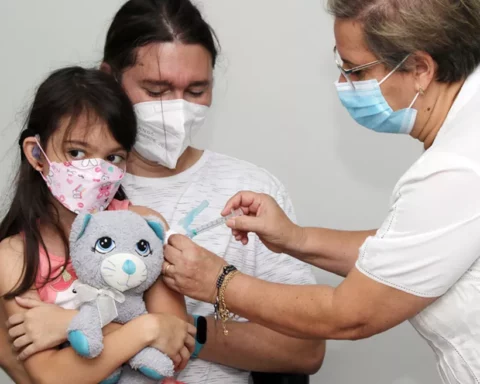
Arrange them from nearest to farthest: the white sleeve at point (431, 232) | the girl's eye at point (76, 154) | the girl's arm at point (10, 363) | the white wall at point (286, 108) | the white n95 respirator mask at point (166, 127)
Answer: the white sleeve at point (431, 232), the girl's eye at point (76, 154), the girl's arm at point (10, 363), the white n95 respirator mask at point (166, 127), the white wall at point (286, 108)

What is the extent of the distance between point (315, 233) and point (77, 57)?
4.23 feet

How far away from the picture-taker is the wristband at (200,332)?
1750mm

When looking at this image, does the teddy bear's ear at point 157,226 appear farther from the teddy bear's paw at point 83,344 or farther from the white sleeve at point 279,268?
the white sleeve at point 279,268

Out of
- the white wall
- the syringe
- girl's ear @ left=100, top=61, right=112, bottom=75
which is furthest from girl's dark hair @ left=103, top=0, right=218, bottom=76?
the white wall

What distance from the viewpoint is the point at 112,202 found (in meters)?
1.79

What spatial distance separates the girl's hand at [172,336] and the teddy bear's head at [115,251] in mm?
93

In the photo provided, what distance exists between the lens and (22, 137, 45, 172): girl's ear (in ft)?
5.61

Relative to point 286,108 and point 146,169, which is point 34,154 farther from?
point 286,108

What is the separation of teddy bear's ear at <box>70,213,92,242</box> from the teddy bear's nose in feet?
0.46

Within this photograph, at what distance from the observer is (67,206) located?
1673 millimetres

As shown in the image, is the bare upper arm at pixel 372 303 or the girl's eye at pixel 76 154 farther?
the girl's eye at pixel 76 154

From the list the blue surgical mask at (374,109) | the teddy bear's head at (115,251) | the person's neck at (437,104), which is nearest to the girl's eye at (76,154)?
the teddy bear's head at (115,251)

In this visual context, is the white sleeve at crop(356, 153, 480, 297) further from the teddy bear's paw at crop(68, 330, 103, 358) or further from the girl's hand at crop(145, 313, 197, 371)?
the teddy bear's paw at crop(68, 330, 103, 358)

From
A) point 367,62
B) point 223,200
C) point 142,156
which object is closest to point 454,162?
point 367,62
